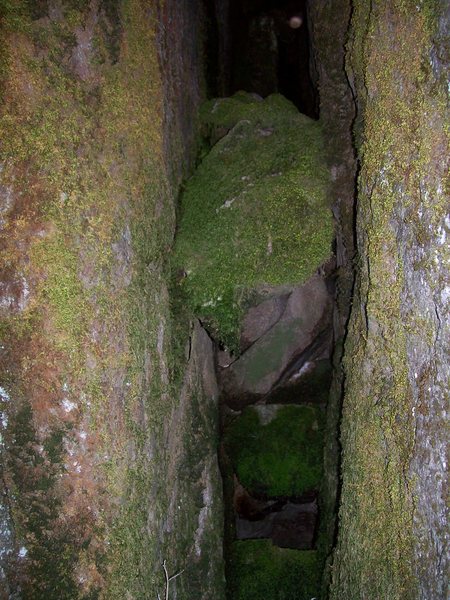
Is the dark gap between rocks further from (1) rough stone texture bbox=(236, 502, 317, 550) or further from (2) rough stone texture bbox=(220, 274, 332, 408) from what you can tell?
(1) rough stone texture bbox=(236, 502, 317, 550)

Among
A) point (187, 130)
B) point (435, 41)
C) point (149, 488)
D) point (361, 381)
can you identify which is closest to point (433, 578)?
point (361, 381)

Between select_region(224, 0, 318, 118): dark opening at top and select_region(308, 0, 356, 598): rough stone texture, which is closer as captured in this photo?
→ select_region(308, 0, 356, 598): rough stone texture

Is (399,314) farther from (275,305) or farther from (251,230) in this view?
(275,305)

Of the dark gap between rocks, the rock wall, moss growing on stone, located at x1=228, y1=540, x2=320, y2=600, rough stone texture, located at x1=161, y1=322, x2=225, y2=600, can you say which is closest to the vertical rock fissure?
moss growing on stone, located at x1=228, y1=540, x2=320, y2=600

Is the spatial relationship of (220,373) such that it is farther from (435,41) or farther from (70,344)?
(435,41)

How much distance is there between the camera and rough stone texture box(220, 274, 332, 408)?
3.58 metres

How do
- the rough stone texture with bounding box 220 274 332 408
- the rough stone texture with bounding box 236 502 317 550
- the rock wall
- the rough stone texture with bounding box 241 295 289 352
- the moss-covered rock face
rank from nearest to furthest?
the rock wall → the moss-covered rock face → the rough stone texture with bounding box 241 295 289 352 → the rough stone texture with bounding box 220 274 332 408 → the rough stone texture with bounding box 236 502 317 550

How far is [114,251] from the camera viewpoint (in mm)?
2342

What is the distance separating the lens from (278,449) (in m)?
3.70

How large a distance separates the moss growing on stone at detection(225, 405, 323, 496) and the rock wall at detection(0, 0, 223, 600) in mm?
1215

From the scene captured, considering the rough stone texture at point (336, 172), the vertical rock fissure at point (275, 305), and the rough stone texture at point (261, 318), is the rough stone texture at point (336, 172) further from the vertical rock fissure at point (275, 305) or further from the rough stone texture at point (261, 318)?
the rough stone texture at point (261, 318)

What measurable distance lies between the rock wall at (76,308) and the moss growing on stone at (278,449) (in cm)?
122

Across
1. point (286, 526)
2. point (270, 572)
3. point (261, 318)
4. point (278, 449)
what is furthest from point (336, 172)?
point (270, 572)

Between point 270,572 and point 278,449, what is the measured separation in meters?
0.91
